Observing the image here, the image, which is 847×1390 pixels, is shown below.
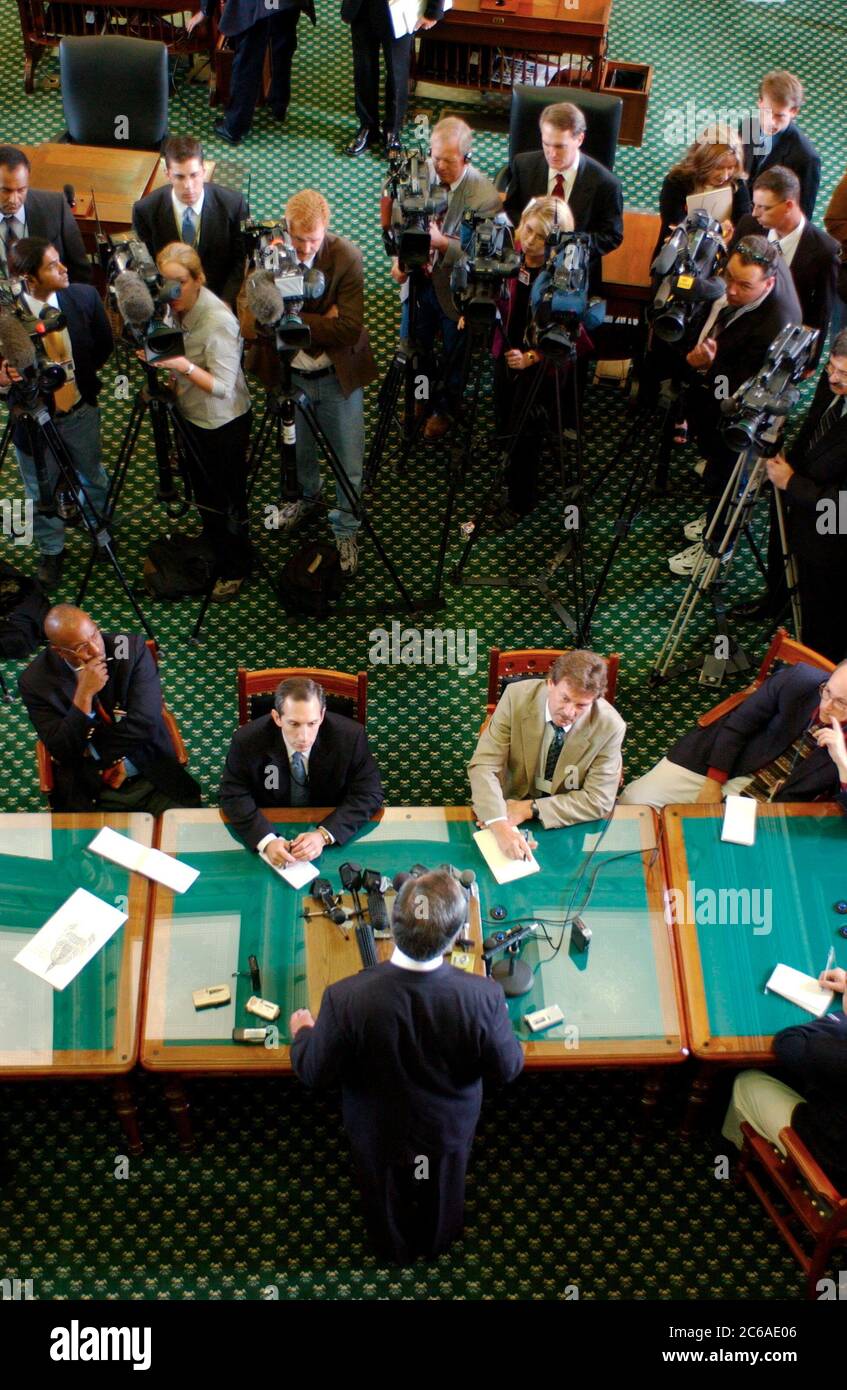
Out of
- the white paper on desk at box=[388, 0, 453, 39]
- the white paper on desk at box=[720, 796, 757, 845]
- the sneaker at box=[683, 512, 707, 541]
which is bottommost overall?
the sneaker at box=[683, 512, 707, 541]

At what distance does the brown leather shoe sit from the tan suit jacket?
128cm

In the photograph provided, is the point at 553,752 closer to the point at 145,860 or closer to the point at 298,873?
the point at 298,873

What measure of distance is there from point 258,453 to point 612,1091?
3.62 meters

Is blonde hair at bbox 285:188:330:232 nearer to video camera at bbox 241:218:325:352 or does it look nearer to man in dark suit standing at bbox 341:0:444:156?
video camera at bbox 241:218:325:352

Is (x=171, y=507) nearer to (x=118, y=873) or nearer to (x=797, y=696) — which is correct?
(x=118, y=873)

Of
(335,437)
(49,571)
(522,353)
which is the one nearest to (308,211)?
(335,437)

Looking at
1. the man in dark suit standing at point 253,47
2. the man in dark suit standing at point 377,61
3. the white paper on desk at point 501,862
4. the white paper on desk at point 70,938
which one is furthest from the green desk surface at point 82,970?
the man in dark suit standing at point 253,47

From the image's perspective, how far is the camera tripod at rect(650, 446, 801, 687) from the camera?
5.73 m

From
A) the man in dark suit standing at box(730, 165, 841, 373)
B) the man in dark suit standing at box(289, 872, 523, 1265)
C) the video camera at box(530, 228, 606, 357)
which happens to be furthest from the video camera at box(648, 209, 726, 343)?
the man in dark suit standing at box(289, 872, 523, 1265)

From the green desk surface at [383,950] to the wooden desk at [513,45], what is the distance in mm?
5739

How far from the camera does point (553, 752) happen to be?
16.3 ft

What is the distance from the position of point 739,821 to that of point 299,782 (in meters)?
1.57

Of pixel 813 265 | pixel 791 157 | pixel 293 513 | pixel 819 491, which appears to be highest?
pixel 791 157
